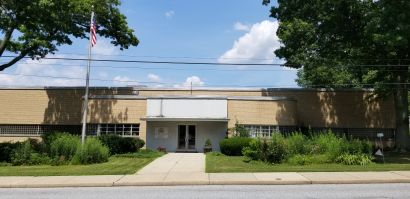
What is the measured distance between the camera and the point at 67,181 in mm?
16219

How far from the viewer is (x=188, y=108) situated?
35031mm

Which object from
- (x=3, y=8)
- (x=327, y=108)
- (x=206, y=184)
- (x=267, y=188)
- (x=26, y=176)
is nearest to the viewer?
(x=267, y=188)

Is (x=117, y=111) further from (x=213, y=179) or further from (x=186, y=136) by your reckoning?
(x=213, y=179)

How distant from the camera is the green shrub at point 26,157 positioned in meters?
23.1

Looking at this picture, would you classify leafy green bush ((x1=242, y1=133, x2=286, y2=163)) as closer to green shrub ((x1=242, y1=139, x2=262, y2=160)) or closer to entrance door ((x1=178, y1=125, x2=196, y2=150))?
green shrub ((x1=242, y1=139, x2=262, y2=160))

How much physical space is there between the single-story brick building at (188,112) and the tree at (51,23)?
5203 mm

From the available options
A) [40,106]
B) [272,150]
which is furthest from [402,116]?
[40,106]

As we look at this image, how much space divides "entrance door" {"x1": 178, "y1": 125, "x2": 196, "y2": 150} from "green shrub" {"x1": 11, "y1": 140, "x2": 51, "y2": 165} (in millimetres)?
14119

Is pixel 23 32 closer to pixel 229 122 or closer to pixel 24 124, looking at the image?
pixel 24 124

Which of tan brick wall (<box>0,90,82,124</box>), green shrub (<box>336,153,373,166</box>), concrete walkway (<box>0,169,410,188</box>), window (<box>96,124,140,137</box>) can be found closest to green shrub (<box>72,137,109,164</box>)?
concrete walkway (<box>0,169,410,188</box>)

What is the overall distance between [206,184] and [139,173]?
13.6ft

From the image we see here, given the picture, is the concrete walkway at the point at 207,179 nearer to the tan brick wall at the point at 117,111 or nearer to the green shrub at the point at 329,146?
the green shrub at the point at 329,146

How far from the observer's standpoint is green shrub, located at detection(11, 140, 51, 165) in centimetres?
2306

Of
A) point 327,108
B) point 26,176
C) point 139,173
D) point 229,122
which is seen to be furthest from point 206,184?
point 327,108
